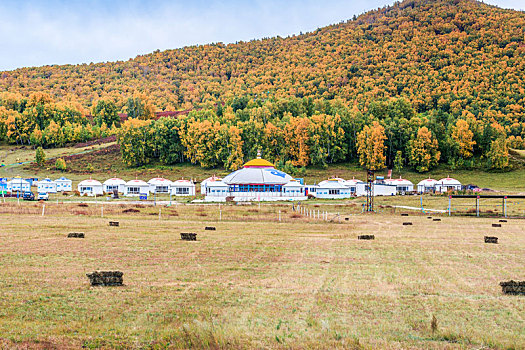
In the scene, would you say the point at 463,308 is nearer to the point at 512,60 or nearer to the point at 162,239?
the point at 162,239

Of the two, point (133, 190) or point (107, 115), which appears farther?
point (107, 115)

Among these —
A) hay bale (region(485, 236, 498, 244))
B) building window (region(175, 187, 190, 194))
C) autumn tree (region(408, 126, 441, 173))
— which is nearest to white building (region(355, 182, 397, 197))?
autumn tree (region(408, 126, 441, 173))

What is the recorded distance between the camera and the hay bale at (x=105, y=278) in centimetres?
1381

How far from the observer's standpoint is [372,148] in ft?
373

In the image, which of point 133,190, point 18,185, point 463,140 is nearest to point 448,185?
point 463,140

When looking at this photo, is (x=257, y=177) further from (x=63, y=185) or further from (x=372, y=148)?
(x=63, y=185)

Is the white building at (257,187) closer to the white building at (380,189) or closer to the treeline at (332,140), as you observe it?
the white building at (380,189)

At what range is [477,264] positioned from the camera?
19.2 meters

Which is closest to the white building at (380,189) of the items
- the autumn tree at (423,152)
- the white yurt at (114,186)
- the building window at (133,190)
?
the autumn tree at (423,152)

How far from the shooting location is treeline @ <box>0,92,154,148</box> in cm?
14988

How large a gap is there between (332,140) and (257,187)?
120 feet

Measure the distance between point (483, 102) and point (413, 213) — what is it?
12083 cm

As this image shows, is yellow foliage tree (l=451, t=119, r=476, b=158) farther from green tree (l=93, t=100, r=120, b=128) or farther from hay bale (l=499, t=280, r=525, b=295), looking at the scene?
green tree (l=93, t=100, r=120, b=128)

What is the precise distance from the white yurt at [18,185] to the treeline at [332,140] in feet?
115
